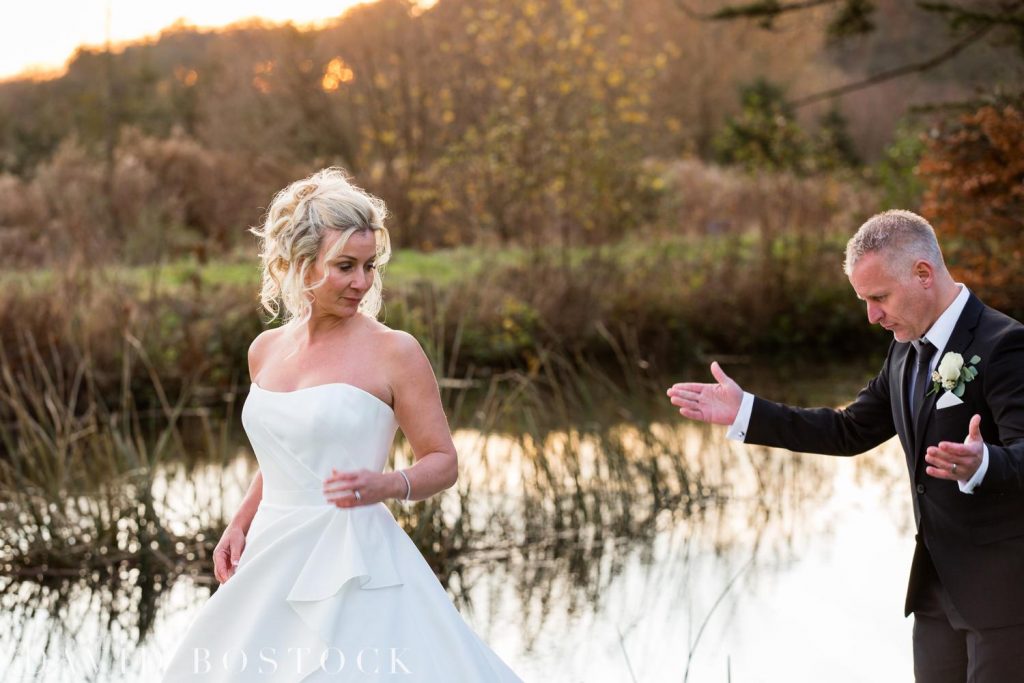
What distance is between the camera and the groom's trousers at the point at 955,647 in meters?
2.97

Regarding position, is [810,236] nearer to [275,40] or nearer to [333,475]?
[275,40]

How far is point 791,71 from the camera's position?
38.4 meters

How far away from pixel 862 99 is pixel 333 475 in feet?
120

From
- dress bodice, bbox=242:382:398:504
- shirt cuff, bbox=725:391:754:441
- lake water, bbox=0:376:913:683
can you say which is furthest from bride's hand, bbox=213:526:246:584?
lake water, bbox=0:376:913:683

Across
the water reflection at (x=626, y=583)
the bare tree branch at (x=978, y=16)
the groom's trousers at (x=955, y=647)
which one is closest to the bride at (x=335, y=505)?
the groom's trousers at (x=955, y=647)

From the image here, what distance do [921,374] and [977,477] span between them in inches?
15.7

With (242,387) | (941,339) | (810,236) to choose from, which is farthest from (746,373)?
(941,339)

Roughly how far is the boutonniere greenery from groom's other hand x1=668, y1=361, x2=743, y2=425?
1.91ft

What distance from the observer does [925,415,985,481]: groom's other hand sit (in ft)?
8.70

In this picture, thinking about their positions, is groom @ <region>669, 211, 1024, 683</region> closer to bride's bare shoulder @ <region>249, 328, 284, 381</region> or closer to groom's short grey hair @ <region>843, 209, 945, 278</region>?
groom's short grey hair @ <region>843, 209, 945, 278</region>

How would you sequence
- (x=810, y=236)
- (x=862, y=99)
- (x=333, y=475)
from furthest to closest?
(x=862, y=99) < (x=810, y=236) < (x=333, y=475)

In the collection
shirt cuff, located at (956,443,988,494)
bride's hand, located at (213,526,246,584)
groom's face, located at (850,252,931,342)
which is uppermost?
groom's face, located at (850,252,931,342)

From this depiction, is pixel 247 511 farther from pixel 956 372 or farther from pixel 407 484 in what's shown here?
pixel 956 372

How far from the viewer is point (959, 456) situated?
8.73ft
